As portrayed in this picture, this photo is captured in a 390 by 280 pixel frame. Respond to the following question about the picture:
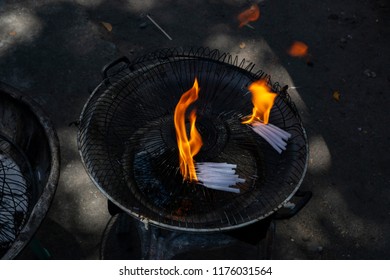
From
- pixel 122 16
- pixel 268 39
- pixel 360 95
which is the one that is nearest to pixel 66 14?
pixel 122 16

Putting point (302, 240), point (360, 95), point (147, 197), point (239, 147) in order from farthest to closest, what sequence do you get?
1. point (360, 95)
2. point (302, 240)
3. point (239, 147)
4. point (147, 197)

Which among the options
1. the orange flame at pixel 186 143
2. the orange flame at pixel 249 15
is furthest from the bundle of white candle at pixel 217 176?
the orange flame at pixel 249 15

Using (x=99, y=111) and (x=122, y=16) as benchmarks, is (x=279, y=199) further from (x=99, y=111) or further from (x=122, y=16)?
(x=122, y=16)

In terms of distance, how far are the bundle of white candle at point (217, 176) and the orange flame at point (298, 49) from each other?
334 cm

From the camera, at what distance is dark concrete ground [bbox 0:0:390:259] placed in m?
4.38

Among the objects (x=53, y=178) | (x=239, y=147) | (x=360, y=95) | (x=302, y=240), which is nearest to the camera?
(x=53, y=178)

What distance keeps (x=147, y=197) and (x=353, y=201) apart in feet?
8.54

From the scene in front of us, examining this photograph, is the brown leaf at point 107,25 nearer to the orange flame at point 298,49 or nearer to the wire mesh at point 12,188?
the orange flame at point 298,49

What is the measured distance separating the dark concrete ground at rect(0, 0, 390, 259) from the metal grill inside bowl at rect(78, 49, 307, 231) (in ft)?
4.66

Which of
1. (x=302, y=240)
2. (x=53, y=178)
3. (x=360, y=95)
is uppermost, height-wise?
(x=53, y=178)

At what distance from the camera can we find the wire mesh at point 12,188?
3.35 m

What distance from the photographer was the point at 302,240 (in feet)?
14.3

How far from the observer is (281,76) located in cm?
559

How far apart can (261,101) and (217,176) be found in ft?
2.30
